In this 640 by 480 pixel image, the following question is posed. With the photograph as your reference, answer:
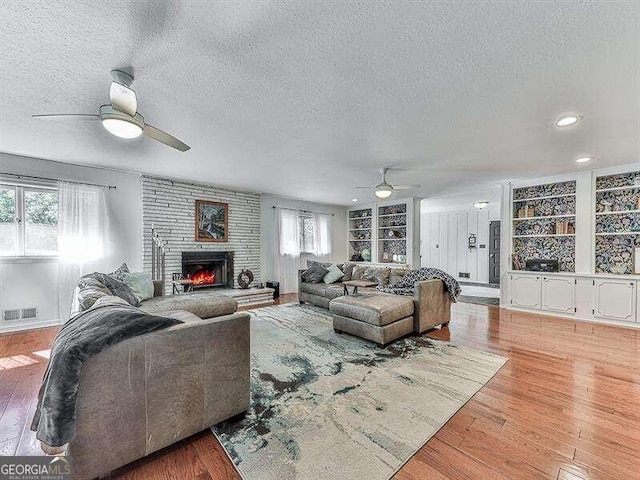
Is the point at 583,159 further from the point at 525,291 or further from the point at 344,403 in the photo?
the point at 344,403

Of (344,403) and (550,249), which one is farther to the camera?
(550,249)

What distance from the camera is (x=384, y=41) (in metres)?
1.66

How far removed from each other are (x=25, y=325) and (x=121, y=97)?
420cm

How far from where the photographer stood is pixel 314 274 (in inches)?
224

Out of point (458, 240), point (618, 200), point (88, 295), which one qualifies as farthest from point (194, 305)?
point (458, 240)

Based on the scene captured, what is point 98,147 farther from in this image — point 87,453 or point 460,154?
point 460,154

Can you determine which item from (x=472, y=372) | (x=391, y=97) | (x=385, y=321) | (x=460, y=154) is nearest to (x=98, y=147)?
(x=391, y=97)

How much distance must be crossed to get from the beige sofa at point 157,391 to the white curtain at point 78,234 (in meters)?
3.96

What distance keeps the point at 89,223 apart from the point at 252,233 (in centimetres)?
293

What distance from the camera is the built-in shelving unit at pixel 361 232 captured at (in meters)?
8.52

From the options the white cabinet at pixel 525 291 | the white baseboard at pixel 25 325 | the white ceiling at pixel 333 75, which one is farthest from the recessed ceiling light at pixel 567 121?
the white baseboard at pixel 25 325

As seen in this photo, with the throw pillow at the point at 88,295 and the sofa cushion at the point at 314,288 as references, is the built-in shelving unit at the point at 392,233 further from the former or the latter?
the throw pillow at the point at 88,295

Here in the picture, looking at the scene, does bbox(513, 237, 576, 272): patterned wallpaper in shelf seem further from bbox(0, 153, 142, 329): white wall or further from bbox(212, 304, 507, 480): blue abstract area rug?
bbox(0, 153, 142, 329): white wall

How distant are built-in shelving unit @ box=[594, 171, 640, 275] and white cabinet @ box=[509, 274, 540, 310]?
896mm
